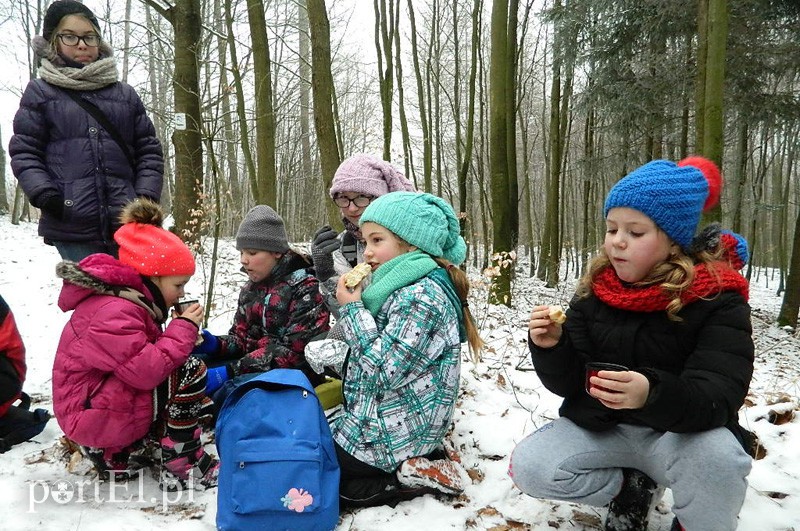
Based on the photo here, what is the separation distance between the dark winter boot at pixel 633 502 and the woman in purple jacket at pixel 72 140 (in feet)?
10.3

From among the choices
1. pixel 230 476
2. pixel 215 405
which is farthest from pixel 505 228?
pixel 230 476

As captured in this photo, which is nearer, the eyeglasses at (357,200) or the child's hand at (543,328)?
the child's hand at (543,328)

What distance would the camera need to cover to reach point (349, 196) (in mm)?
3047

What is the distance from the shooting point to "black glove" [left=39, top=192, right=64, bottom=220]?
283 centimetres

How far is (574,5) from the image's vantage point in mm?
9180

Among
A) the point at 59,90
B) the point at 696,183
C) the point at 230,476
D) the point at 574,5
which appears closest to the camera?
the point at 696,183

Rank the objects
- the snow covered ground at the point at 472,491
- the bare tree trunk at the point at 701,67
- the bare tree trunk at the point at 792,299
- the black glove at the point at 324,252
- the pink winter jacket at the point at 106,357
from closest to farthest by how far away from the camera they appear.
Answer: the snow covered ground at the point at 472,491
the pink winter jacket at the point at 106,357
the black glove at the point at 324,252
the bare tree trunk at the point at 701,67
the bare tree trunk at the point at 792,299

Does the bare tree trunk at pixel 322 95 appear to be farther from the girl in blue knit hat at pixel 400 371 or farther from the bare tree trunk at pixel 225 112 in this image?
the girl in blue knit hat at pixel 400 371

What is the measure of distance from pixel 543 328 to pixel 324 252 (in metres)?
1.65

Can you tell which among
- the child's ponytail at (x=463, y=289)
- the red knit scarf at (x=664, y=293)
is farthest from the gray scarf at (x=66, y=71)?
the red knit scarf at (x=664, y=293)

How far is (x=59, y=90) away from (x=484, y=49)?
1818cm

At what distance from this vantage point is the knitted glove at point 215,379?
2.91 meters

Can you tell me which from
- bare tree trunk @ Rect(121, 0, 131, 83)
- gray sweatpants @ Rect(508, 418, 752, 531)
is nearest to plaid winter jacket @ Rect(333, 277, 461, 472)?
gray sweatpants @ Rect(508, 418, 752, 531)

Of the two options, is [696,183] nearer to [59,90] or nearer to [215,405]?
[215,405]
